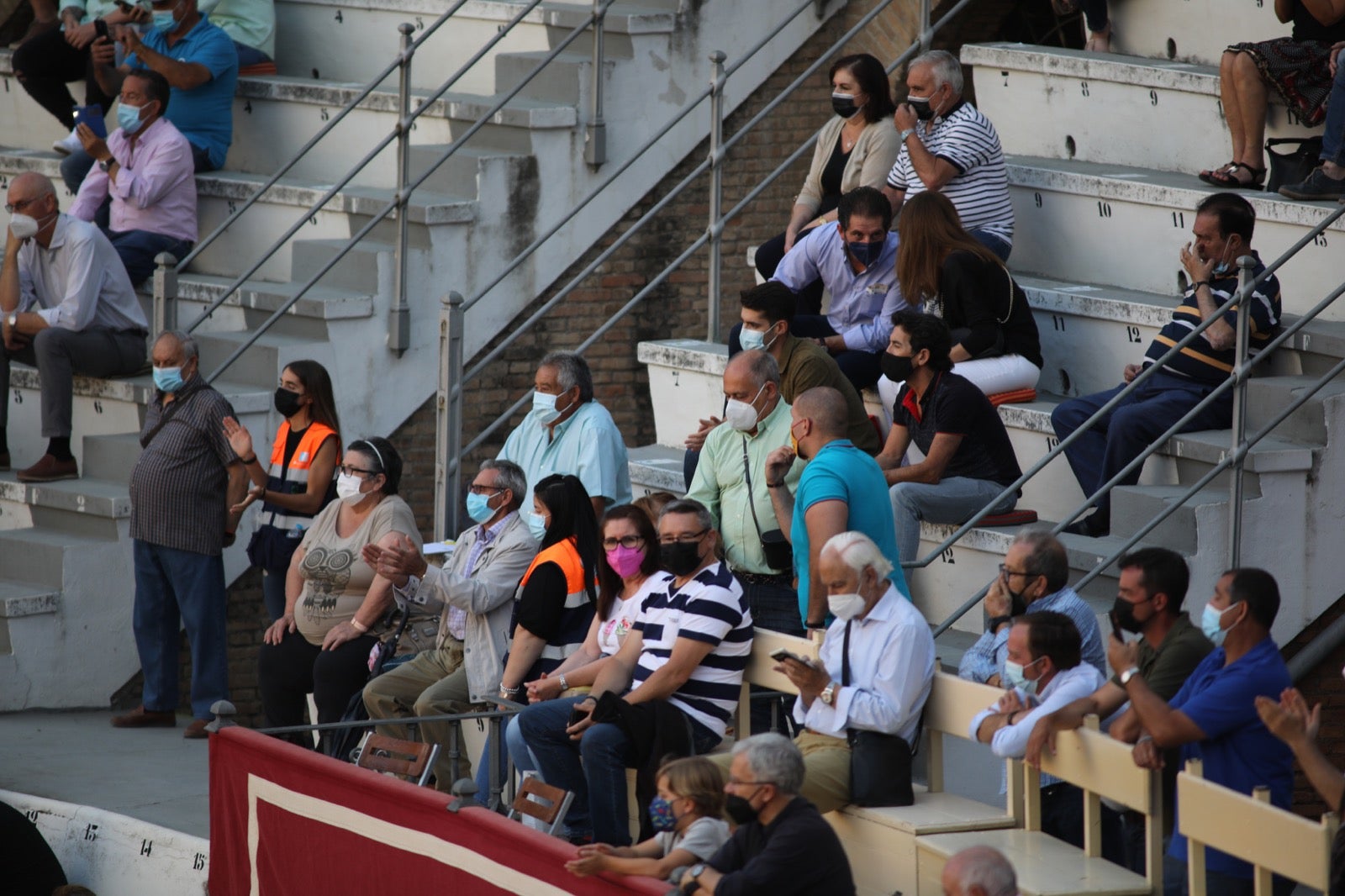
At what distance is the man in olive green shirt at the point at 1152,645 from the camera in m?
5.81

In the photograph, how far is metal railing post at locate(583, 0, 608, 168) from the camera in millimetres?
11219

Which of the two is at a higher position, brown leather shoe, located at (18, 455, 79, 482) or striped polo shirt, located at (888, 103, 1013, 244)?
striped polo shirt, located at (888, 103, 1013, 244)

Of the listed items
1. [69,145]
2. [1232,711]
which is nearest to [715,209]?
[69,145]

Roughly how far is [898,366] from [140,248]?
201 inches

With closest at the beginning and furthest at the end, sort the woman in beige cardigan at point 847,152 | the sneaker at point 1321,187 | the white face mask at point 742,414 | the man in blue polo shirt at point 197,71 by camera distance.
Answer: the white face mask at point 742,414, the sneaker at point 1321,187, the woman in beige cardigan at point 847,152, the man in blue polo shirt at point 197,71

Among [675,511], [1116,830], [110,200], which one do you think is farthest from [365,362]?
[1116,830]

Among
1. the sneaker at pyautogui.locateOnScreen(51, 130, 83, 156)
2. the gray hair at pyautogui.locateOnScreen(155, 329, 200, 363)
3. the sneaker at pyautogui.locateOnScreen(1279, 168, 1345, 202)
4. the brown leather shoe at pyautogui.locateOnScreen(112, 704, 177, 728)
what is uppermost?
the sneaker at pyautogui.locateOnScreen(51, 130, 83, 156)

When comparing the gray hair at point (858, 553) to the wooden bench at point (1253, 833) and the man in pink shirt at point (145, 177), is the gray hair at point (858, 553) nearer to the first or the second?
the wooden bench at point (1253, 833)

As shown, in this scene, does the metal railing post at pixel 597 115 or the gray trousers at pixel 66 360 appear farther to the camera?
the metal railing post at pixel 597 115

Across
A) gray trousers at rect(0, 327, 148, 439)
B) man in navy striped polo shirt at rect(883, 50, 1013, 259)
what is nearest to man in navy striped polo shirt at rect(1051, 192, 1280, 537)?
man in navy striped polo shirt at rect(883, 50, 1013, 259)

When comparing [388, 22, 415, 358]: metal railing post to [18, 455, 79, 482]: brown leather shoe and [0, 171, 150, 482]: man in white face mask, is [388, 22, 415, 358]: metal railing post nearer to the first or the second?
[0, 171, 150, 482]: man in white face mask

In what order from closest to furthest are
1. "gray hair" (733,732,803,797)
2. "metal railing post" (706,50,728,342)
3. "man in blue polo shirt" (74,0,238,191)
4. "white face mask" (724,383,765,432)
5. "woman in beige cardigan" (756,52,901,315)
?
"gray hair" (733,732,803,797), "white face mask" (724,383,765,432), "woman in beige cardigan" (756,52,901,315), "metal railing post" (706,50,728,342), "man in blue polo shirt" (74,0,238,191)

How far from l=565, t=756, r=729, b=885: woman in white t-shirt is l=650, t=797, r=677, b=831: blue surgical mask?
0.10 ft

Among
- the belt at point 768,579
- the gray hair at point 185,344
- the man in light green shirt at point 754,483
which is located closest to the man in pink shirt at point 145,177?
the gray hair at point 185,344
